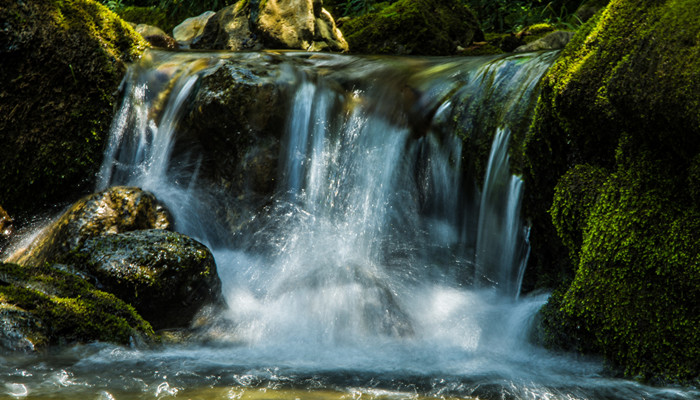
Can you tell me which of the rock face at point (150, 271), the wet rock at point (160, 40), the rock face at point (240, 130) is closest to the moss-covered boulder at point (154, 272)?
the rock face at point (150, 271)

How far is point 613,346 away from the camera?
3.35 metres

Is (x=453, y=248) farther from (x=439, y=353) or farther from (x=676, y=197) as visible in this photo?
(x=676, y=197)

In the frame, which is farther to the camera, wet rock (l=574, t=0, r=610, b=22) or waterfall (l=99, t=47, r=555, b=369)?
wet rock (l=574, t=0, r=610, b=22)

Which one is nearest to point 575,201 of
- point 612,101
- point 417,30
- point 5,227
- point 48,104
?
point 612,101

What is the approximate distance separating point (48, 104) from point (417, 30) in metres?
4.89

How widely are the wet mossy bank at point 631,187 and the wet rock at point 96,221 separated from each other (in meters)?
3.56

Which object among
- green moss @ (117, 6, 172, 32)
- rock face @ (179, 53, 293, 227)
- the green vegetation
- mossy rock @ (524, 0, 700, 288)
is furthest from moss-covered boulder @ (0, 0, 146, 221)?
green moss @ (117, 6, 172, 32)

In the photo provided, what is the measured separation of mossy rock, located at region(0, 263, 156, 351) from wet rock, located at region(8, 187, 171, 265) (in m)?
1.04

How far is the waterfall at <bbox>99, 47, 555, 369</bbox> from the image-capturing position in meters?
4.34

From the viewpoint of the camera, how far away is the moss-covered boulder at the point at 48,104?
6293 mm

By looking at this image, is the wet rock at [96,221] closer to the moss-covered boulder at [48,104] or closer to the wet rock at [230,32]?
the moss-covered boulder at [48,104]

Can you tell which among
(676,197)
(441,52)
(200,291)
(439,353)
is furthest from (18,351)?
(441,52)

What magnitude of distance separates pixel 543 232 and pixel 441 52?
4.70 metres

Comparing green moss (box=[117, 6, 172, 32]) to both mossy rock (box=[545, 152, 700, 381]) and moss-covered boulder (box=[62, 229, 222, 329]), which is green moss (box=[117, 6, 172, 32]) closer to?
moss-covered boulder (box=[62, 229, 222, 329])
